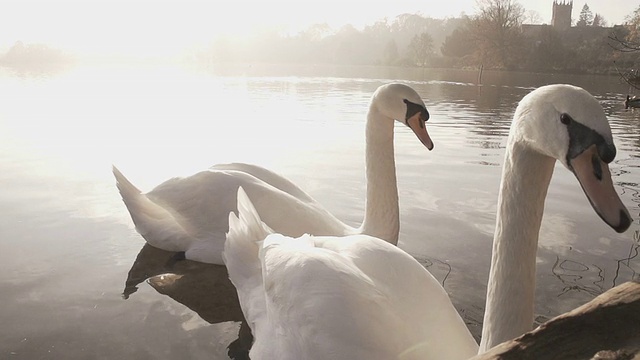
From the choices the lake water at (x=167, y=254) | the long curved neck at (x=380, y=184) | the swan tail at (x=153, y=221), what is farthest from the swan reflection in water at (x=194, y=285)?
the long curved neck at (x=380, y=184)

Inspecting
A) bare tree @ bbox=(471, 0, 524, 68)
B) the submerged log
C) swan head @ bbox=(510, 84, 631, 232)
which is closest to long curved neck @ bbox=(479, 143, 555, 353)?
swan head @ bbox=(510, 84, 631, 232)

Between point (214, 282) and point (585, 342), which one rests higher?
point (585, 342)

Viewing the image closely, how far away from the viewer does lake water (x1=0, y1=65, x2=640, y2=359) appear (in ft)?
12.8

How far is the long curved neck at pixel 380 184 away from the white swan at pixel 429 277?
5.68ft

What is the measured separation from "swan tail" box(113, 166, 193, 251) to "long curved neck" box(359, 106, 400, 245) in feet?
5.80

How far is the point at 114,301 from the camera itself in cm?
428

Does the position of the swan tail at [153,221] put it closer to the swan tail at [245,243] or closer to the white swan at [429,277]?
the swan tail at [245,243]

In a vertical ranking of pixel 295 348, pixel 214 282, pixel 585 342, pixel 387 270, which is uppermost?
pixel 585 342

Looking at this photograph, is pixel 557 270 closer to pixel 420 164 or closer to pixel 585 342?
pixel 585 342

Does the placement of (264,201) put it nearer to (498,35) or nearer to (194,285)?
(194,285)

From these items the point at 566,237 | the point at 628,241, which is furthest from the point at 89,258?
the point at 628,241

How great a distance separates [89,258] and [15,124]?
1092 cm

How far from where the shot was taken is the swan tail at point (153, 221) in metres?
5.26

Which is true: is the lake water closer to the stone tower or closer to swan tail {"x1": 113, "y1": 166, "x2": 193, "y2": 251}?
swan tail {"x1": 113, "y1": 166, "x2": 193, "y2": 251}
